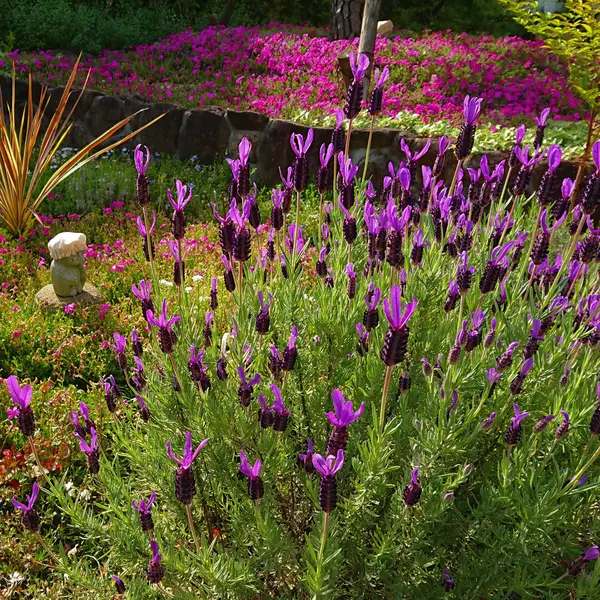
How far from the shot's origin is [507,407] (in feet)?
5.73

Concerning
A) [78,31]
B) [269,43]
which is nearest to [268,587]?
[269,43]

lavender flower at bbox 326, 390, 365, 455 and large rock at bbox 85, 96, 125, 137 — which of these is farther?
large rock at bbox 85, 96, 125, 137

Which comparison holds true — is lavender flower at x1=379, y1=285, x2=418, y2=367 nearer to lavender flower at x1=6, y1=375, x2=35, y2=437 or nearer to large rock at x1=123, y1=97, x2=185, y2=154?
lavender flower at x1=6, y1=375, x2=35, y2=437

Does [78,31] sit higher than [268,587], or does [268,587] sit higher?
[78,31]

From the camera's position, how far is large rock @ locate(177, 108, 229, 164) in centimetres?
694

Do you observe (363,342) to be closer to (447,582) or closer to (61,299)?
(447,582)

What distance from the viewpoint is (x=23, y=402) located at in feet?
4.67

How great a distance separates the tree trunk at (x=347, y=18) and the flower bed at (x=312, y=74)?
0.47 metres

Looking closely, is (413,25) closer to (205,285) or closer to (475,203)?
(205,285)

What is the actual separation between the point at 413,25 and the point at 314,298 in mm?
12587

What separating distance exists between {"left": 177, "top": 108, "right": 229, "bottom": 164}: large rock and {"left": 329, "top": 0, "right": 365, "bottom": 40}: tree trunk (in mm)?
4185

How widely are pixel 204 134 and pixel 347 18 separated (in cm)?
455

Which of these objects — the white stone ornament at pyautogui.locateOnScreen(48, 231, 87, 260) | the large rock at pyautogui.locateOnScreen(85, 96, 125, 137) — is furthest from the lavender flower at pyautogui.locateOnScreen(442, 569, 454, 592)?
the large rock at pyautogui.locateOnScreen(85, 96, 125, 137)

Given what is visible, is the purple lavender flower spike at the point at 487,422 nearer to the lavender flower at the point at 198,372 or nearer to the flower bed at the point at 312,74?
the lavender flower at the point at 198,372
